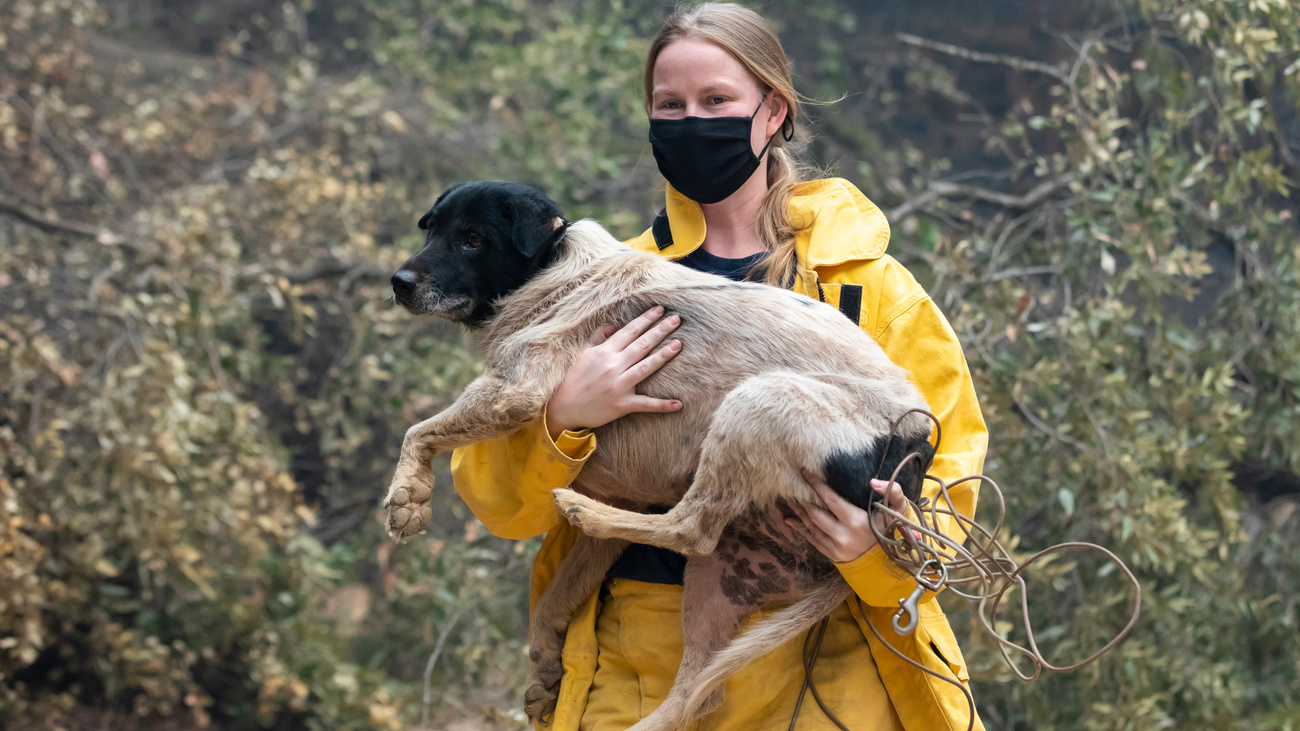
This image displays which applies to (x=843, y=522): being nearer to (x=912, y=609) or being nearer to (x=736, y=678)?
(x=912, y=609)

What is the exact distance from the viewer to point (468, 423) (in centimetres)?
223

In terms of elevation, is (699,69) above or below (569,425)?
above

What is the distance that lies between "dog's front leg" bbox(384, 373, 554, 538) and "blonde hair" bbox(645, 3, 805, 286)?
2.26 ft

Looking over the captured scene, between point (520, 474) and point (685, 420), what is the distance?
0.42m

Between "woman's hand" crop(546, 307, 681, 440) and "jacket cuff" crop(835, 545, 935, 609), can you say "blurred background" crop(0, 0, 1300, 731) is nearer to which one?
"woman's hand" crop(546, 307, 681, 440)

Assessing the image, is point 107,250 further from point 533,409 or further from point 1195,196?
point 1195,196

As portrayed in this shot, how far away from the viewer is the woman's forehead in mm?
2361

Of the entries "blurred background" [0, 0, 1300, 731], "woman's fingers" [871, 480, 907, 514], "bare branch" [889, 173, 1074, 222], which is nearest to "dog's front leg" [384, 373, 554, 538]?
"woman's fingers" [871, 480, 907, 514]

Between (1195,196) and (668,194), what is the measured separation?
3.42m

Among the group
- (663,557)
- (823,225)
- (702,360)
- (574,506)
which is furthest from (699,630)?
(823,225)

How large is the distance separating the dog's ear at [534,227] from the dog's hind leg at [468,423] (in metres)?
0.35

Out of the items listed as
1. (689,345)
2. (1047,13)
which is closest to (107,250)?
(689,345)

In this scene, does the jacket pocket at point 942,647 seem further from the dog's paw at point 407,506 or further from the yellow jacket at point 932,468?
the dog's paw at point 407,506

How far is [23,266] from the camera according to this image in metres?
4.86
